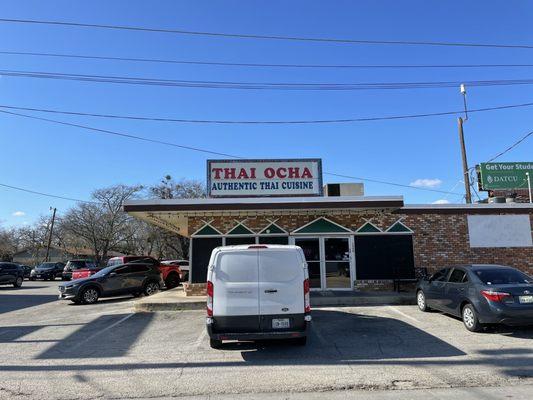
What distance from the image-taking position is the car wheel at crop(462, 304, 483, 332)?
410 inches

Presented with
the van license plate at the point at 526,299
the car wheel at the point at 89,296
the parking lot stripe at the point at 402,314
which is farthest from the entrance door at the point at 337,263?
the car wheel at the point at 89,296

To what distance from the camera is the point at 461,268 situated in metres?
11.6

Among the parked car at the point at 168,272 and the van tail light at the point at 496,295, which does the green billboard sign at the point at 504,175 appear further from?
the van tail light at the point at 496,295

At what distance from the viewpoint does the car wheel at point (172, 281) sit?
24.8 metres

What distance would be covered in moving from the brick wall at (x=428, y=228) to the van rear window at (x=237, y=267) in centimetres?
837

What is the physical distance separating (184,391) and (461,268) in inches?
299

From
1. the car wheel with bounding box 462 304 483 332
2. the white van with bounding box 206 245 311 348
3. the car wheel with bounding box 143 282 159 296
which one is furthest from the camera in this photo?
the car wheel with bounding box 143 282 159 296

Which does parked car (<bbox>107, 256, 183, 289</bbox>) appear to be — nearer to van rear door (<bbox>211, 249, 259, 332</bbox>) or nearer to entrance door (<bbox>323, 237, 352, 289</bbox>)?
entrance door (<bbox>323, 237, 352, 289</bbox>)

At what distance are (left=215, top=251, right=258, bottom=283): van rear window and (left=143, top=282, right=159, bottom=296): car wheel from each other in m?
13.2

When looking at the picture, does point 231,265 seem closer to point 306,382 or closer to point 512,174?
point 306,382

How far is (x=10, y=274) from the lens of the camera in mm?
33156

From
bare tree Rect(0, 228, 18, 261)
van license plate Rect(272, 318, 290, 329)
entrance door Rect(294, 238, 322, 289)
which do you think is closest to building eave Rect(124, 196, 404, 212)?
entrance door Rect(294, 238, 322, 289)

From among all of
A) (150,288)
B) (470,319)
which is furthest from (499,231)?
(150,288)

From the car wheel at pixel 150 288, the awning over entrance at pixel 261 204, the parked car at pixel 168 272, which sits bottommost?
the car wheel at pixel 150 288
